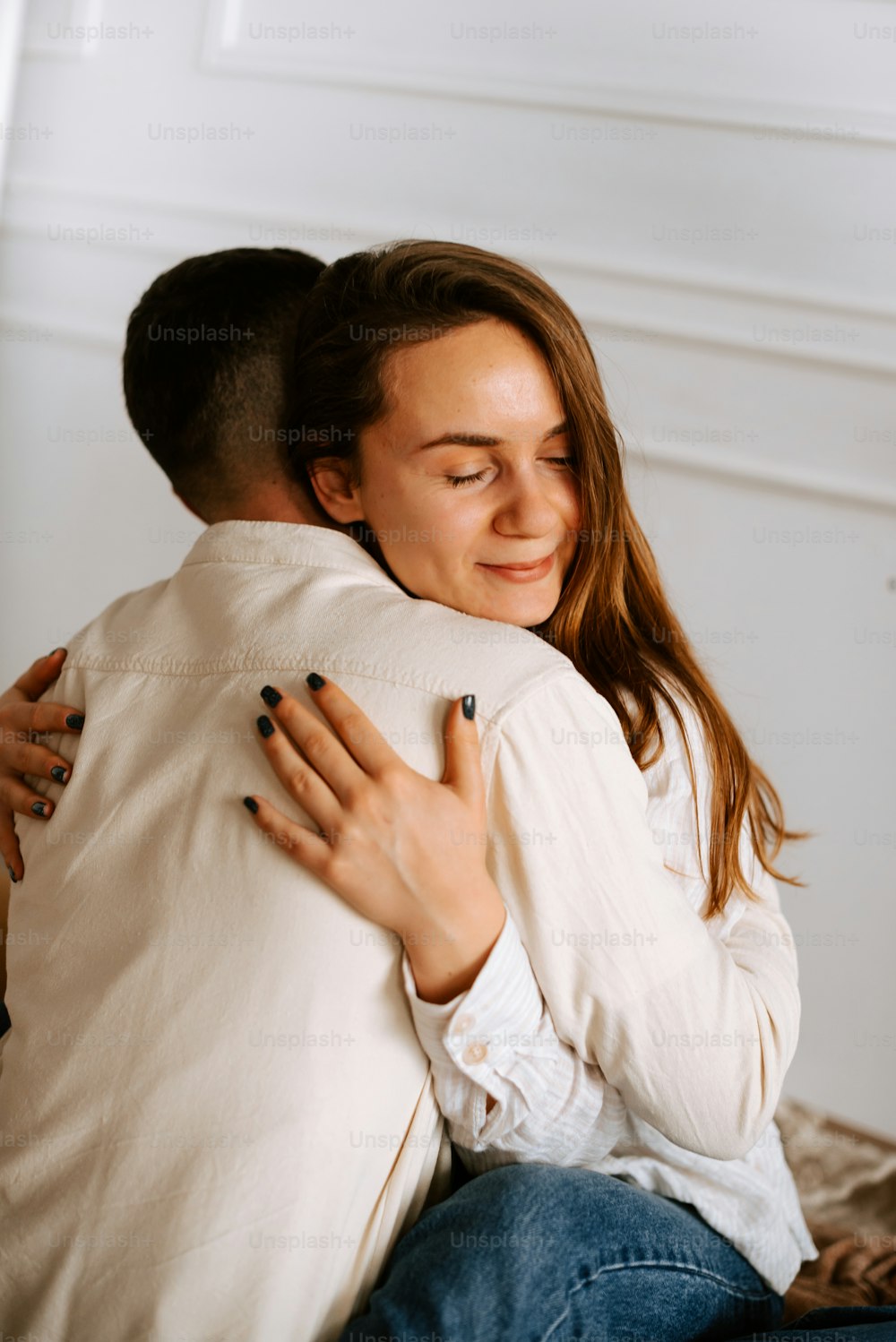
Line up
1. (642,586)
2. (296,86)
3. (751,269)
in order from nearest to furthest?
(642,586), (751,269), (296,86)

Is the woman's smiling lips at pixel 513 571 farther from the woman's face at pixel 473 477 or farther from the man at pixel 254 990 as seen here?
the man at pixel 254 990

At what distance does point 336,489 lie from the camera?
1.26 meters

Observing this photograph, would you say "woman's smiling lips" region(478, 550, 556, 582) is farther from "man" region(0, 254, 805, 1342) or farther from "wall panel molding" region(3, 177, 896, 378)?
"wall panel molding" region(3, 177, 896, 378)

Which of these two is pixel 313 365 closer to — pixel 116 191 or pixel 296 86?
pixel 296 86

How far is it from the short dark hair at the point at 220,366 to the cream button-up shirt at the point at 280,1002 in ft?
0.99

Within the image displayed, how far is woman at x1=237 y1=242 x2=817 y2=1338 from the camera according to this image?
0.91 metres

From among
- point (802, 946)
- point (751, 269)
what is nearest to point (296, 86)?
Answer: point (751, 269)

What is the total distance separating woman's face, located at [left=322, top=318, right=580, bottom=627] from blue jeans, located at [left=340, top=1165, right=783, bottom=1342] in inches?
21.8

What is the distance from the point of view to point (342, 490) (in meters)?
1.26

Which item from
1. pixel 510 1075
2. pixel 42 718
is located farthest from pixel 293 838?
pixel 42 718

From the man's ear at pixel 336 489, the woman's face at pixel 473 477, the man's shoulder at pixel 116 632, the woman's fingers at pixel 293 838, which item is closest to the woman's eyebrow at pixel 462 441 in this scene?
the woman's face at pixel 473 477

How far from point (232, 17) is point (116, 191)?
417 millimetres

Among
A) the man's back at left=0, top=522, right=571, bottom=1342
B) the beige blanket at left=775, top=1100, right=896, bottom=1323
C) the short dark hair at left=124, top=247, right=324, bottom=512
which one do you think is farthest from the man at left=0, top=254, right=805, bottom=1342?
the beige blanket at left=775, top=1100, right=896, bottom=1323

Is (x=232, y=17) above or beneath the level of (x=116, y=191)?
above
